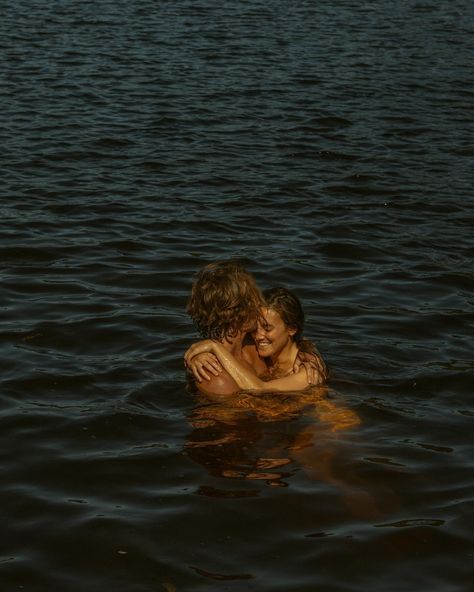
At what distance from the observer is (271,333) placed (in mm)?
8180

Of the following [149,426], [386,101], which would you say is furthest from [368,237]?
[386,101]

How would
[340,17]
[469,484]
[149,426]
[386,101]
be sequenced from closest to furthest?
[469,484], [149,426], [386,101], [340,17]

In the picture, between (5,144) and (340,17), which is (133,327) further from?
(340,17)

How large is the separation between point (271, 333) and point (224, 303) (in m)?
0.47

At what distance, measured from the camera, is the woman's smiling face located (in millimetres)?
8141

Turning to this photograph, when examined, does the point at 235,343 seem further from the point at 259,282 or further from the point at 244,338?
the point at 259,282

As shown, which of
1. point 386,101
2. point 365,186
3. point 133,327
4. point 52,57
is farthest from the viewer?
point 52,57

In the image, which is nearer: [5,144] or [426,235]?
[426,235]

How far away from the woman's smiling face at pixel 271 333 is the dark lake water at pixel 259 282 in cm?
44

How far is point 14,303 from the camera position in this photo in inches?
393

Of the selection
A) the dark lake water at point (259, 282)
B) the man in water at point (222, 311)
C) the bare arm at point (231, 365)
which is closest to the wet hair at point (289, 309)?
the man in water at point (222, 311)

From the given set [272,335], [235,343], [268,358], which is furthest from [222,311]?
[268,358]

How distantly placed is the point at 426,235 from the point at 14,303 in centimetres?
459

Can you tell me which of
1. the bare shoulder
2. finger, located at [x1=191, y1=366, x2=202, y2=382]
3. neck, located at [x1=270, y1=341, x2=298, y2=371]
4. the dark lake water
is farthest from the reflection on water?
the bare shoulder
